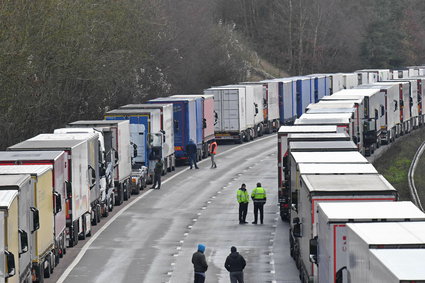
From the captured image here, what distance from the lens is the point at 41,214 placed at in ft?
84.8

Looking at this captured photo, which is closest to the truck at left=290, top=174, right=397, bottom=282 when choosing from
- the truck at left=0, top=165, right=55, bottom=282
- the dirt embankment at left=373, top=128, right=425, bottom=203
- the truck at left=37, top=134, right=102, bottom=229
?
the truck at left=0, top=165, right=55, bottom=282

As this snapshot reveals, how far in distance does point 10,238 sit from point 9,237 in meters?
0.13

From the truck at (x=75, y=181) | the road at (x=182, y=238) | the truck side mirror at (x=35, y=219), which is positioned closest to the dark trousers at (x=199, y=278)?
the road at (x=182, y=238)

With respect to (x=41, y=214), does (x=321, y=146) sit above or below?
above

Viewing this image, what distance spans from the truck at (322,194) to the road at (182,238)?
7.96 feet

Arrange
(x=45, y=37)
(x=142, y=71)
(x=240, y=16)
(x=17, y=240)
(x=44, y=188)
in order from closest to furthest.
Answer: (x=17, y=240) → (x=44, y=188) → (x=45, y=37) → (x=142, y=71) → (x=240, y=16)

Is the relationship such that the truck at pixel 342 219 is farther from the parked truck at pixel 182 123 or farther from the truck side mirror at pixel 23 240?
the parked truck at pixel 182 123

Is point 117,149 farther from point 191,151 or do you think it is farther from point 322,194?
point 322,194

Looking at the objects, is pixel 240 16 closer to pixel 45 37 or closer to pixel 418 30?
pixel 418 30

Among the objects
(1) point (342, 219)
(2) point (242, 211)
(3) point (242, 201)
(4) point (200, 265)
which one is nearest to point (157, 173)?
(2) point (242, 211)

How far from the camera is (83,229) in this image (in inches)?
1328

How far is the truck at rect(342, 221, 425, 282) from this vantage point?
1507 centimetres

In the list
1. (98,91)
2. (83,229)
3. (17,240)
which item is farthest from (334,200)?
(98,91)

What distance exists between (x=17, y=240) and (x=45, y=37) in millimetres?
30758
